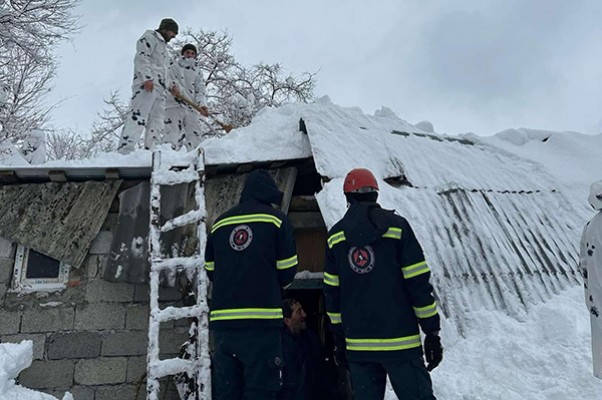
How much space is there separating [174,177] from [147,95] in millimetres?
2182

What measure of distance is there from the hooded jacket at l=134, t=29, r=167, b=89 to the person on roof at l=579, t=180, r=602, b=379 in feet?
16.8

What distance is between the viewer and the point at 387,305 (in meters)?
2.66

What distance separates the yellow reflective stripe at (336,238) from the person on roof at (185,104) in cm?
444

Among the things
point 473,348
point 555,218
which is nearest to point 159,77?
point 473,348

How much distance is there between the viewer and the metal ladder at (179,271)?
11.1ft

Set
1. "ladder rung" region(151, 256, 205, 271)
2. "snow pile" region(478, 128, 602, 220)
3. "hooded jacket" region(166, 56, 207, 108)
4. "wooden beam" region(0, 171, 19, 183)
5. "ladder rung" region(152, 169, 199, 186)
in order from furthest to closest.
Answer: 1. "hooded jacket" region(166, 56, 207, 108)
2. "snow pile" region(478, 128, 602, 220)
3. "wooden beam" region(0, 171, 19, 183)
4. "ladder rung" region(152, 169, 199, 186)
5. "ladder rung" region(151, 256, 205, 271)

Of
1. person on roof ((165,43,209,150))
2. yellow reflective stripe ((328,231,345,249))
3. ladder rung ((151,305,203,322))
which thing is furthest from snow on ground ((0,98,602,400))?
person on roof ((165,43,209,150))

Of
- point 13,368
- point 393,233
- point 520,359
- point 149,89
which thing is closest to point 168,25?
point 149,89

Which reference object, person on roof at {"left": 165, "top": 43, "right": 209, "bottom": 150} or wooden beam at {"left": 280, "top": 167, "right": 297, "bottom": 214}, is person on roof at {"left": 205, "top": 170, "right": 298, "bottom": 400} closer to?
wooden beam at {"left": 280, "top": 167, "right": 297, "bottom": 214}

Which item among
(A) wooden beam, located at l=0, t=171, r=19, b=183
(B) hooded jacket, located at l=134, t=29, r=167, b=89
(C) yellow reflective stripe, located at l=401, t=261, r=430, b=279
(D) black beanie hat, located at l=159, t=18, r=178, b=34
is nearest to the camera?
(C) yellow reflective stripe, located at l=401, t=261, r=430, b=279

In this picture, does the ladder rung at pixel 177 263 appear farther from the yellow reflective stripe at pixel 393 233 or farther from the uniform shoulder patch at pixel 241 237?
the yellow reflective stripe at pixel 393 233

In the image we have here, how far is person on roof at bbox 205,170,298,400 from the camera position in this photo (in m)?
2.93

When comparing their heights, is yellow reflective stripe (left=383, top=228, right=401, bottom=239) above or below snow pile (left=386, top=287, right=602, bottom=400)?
above

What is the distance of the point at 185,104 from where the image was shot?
7.03 m
